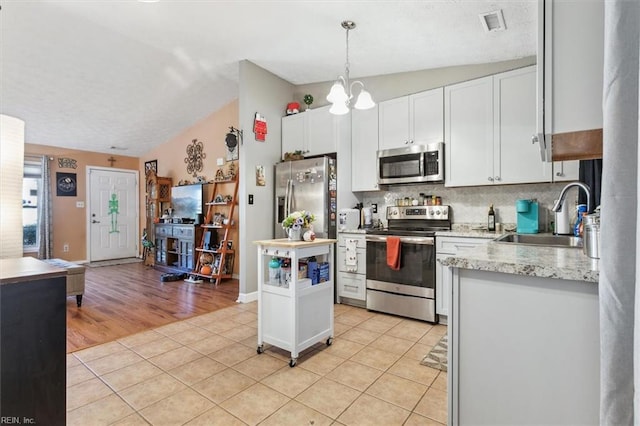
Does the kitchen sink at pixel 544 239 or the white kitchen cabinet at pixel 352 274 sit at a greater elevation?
the kitchen sink at pixel 544 239

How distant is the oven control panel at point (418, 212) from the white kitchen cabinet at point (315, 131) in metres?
1.08

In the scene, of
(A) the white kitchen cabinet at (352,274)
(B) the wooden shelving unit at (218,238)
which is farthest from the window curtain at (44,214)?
(A) the white kitchen cabinet at (352,274)

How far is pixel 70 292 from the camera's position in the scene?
12.0 ft

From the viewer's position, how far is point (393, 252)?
3.38m

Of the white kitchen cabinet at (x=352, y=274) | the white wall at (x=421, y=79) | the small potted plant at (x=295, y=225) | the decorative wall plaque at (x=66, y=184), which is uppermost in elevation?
the white wall at (x=421, y=79)

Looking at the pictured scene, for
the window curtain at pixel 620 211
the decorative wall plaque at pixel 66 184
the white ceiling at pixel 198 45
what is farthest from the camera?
the decorative wall plaque at pixel 66 184

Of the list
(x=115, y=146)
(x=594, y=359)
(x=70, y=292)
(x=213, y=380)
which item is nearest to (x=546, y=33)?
(x=594, y=359)

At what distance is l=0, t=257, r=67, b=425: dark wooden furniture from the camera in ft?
4.08

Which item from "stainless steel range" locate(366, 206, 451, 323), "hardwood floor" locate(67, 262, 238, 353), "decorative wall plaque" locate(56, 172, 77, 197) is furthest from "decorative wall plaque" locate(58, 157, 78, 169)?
"stainless steel range" locate(366, 206, 451, 323)

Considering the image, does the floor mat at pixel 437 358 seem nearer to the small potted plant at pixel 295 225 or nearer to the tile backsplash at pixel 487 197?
the small potted plant at pixel 295 225

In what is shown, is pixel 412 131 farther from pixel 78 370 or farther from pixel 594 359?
pixel 78 370

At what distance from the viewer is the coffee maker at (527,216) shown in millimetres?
3096

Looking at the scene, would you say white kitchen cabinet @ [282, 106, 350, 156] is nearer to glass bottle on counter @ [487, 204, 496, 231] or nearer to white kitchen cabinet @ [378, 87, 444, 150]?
white kitchen cabinet @ [378, 87, 444, 150]

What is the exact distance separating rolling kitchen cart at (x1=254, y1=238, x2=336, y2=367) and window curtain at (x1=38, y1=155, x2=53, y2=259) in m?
5.80
